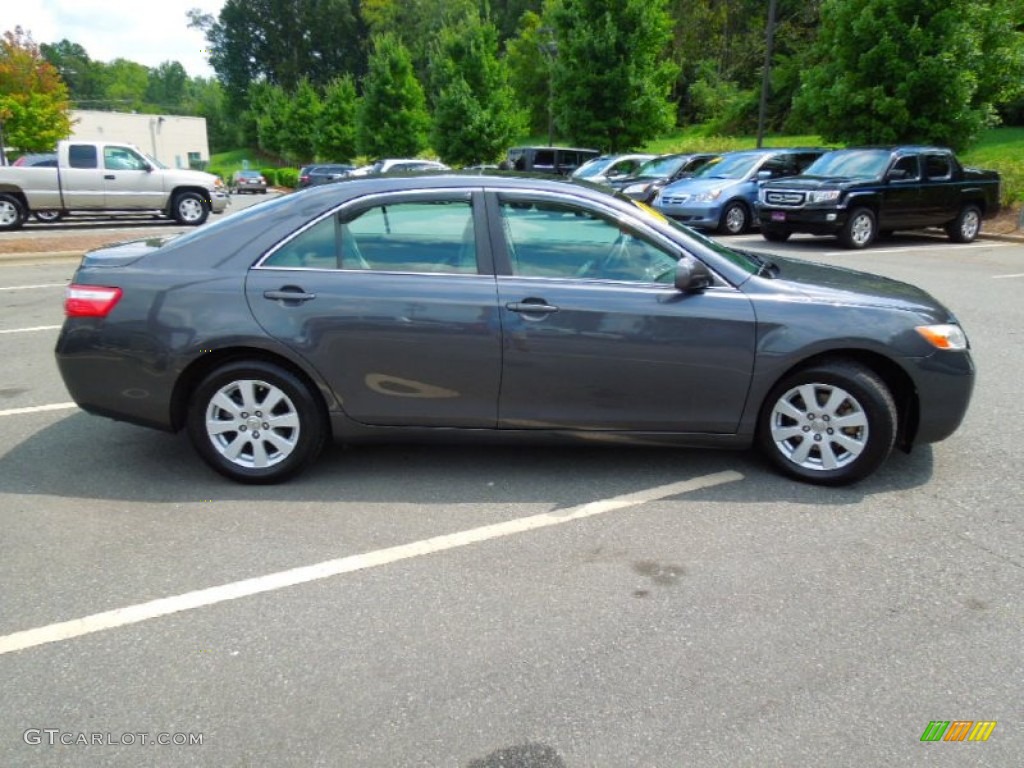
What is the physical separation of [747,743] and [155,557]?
2.51 metres

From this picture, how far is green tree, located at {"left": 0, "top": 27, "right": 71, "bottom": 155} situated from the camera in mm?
35562

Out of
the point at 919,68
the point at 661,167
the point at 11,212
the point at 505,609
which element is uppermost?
the point at 919,68

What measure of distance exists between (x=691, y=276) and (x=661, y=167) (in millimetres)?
16743

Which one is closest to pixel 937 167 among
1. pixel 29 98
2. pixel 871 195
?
pixel 871 195

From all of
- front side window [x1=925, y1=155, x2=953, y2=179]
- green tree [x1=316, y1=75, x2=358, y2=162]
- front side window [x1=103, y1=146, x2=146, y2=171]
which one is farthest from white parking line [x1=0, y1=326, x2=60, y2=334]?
green tree [x1=316, y1=75, x2=358, y2=162]

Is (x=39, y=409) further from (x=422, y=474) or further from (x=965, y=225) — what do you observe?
(x=965, y=225)

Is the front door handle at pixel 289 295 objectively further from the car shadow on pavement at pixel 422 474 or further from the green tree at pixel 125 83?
the green tree at pixel 125 83

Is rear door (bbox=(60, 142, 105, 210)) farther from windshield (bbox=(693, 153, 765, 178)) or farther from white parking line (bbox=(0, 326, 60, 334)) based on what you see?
windshield (bbox=(693, 153, 765, 178))

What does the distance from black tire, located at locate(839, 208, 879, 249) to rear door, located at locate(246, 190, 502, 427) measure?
1165cm

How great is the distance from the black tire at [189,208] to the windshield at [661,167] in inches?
412

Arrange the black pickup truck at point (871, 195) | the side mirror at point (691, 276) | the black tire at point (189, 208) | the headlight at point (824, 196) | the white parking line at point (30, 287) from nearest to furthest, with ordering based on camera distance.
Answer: the side mirror at point (691, 276) → the white parking line at point (30, 287) → the headlight at point (824, 196) → the black pickup truck at point (871, 195) → the black tire at point (189, 208)

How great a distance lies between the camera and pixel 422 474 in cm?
436

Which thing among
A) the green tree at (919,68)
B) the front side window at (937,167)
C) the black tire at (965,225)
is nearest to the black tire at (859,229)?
the front side window at (937,167)

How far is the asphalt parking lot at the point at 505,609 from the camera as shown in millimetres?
2428
